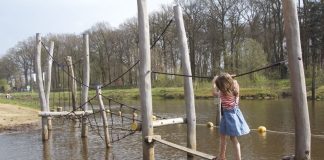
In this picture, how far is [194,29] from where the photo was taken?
207ft

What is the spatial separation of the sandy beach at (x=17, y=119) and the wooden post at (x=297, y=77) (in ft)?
61.3

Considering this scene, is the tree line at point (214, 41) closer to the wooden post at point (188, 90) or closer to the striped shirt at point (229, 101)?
the wooden post at point (188, 90)

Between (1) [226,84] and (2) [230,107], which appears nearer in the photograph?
(1) [226,84]

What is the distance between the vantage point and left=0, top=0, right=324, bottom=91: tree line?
55750mm

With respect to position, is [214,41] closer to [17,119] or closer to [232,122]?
[17,119]

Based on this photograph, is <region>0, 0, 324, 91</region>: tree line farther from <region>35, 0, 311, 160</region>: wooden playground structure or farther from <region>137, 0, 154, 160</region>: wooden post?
<region>137, 0, 154, 160</region>: wooden post

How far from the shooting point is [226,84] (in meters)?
8.98

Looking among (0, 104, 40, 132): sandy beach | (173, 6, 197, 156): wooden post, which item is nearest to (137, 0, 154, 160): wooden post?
(173, 6, 197, 156): wooden post

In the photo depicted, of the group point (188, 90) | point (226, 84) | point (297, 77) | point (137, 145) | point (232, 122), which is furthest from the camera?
point (137, 145)

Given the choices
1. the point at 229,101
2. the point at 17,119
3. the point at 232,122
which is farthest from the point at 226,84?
the point at 17,119

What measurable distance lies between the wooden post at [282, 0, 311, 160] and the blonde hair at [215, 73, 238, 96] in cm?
131

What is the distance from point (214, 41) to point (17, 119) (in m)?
38.6

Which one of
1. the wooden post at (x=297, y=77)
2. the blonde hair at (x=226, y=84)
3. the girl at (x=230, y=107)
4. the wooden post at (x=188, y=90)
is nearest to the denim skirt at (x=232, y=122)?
the girl at (x=230, y=107)

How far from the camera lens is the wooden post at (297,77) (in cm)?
798
